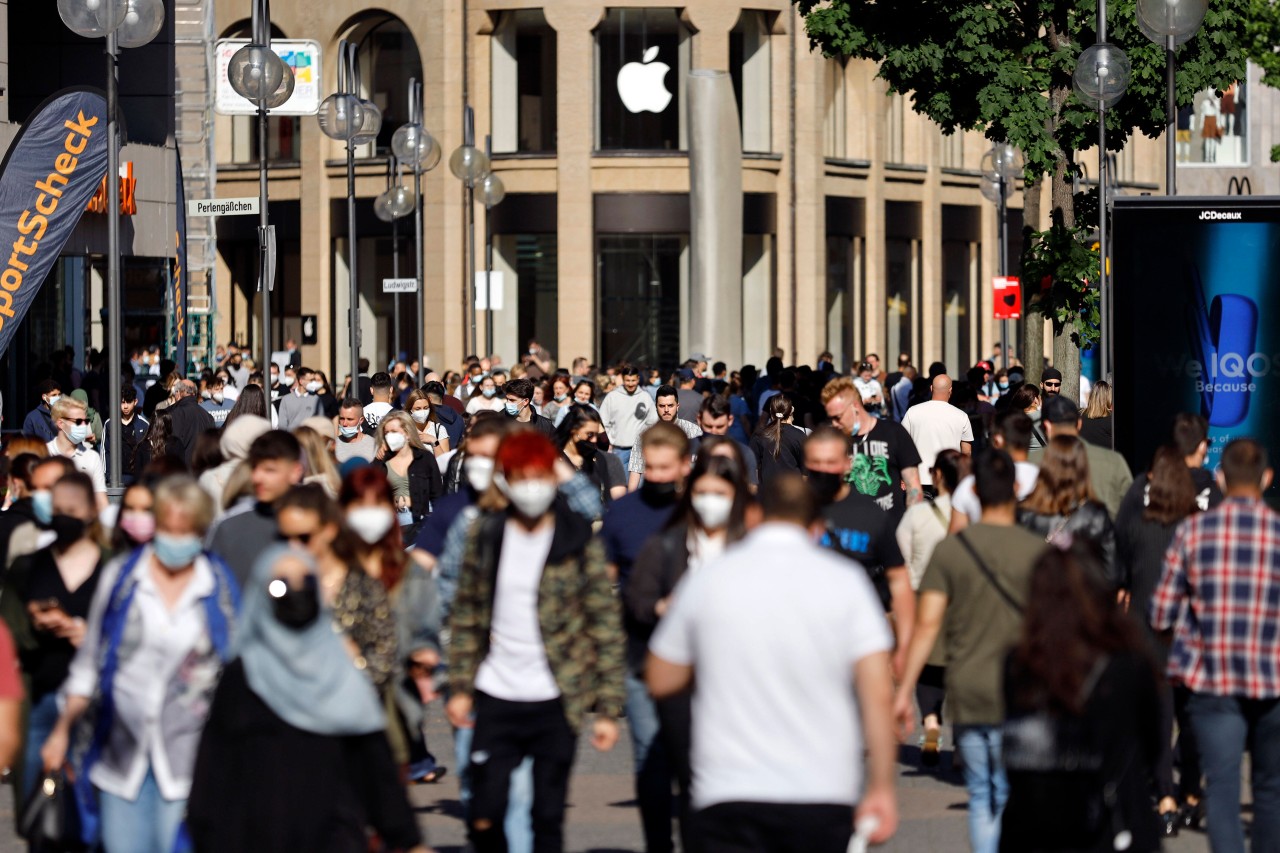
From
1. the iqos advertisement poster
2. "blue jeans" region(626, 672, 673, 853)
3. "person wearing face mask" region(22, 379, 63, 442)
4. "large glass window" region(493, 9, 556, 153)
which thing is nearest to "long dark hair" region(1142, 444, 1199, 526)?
"blue jeans" region(626, 672, 673, 853)

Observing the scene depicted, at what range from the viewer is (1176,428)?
10.2m

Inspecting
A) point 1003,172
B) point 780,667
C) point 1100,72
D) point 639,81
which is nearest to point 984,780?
point 780,667

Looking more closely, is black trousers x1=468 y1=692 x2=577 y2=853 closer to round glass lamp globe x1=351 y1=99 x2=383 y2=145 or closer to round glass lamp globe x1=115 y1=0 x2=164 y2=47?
round glass lamp globe x1=115 y1=0 x2=164 y2=47

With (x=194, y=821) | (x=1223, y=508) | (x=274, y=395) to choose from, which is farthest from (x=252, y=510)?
(x=274, y=395)

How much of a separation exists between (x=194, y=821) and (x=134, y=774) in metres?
0.49

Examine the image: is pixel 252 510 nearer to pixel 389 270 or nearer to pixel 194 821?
pixel 194 821

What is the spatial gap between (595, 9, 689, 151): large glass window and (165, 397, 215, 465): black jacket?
104 ft

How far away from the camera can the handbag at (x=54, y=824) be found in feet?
25.1

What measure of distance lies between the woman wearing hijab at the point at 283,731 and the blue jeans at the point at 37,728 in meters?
1.65

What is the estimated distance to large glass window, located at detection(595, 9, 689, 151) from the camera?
51344 mm

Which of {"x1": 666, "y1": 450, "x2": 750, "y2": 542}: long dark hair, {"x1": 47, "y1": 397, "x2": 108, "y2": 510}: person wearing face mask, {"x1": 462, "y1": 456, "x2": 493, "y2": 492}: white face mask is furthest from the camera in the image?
{"x1": 47, "y1": 397, "x2": 108, "y2": 510}: person wearing face mask

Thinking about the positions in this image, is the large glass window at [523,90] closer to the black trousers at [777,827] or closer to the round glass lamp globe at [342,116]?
the round glass lamp globe at [342,116]

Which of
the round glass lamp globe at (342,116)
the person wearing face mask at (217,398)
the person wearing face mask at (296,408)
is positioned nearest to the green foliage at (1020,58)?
the round glass lamp globe at (342,116)

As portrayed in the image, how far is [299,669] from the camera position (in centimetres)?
686
